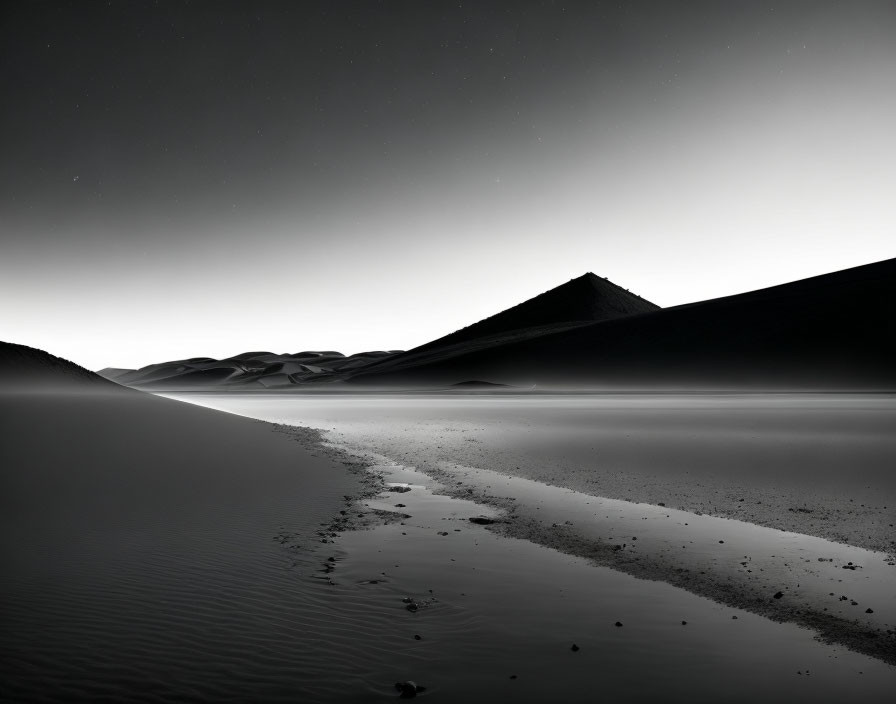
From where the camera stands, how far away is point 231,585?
757cm

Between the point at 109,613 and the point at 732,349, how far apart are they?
97.8 meters

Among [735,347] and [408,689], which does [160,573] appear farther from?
[735,347]

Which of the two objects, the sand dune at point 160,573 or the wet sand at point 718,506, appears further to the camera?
the wet sand at point 718,506

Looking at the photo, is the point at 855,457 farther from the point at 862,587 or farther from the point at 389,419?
the point at 389,419

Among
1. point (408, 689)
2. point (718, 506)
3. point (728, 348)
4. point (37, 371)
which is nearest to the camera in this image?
point (408, 689)

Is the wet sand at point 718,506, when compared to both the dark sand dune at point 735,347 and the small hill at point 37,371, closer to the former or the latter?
the small hill at point 37,371

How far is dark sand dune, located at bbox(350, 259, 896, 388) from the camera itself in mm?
80250

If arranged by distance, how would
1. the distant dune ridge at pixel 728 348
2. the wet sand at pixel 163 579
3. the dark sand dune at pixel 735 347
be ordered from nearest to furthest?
the wet sand at pixel 163 579 < the dark sand dune at pixel 735 347 < the distant dune ridge at pixel 728 348

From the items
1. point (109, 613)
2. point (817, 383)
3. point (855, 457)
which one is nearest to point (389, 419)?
point (855, 457)

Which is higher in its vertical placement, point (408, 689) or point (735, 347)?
point (735, 347)

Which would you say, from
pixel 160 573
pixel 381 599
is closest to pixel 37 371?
pixel 160 573

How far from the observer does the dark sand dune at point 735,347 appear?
80.2m

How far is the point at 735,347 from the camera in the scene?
9219 centimetres

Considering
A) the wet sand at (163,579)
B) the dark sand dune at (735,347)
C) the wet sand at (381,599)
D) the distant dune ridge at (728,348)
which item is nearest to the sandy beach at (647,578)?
the wet sand at (381,599)
